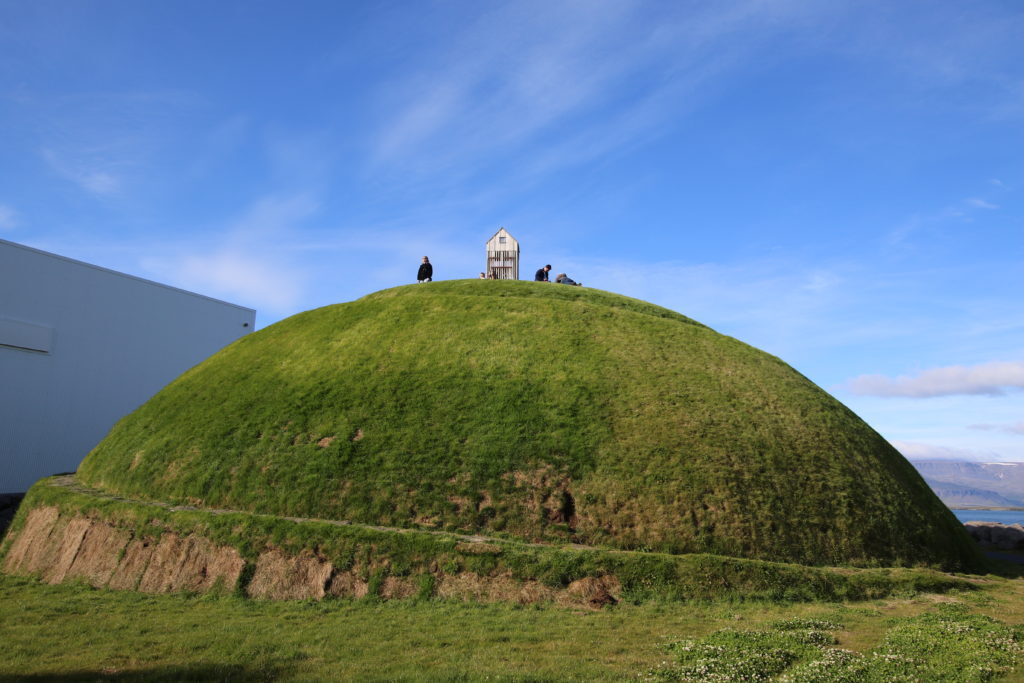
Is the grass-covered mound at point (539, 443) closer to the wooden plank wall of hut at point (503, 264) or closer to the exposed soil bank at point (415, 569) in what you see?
the exposed soil bank at point (415, 569)

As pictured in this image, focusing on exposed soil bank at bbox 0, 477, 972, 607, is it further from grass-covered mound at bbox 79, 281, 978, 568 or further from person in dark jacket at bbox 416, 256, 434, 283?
person in dark jacket at bbox 416, 256, 434, 283

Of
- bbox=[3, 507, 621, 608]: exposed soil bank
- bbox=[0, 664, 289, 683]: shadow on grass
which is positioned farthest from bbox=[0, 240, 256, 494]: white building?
bbox=[0, 664, 289, 683]: shadow on grass

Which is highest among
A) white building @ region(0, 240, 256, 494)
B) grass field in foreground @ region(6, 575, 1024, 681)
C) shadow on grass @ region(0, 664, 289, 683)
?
white building @ region(0, 240, 256, 494)

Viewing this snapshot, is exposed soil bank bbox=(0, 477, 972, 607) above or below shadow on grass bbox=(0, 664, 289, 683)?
above

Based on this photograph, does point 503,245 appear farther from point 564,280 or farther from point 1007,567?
point 1007,567

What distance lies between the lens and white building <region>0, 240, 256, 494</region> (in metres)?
38.7

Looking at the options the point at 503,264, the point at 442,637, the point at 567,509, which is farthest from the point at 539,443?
the point at 503,264

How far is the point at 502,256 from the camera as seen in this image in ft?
113

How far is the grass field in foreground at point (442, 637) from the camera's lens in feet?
34.6

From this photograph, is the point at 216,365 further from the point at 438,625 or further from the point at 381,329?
the point at 438,625

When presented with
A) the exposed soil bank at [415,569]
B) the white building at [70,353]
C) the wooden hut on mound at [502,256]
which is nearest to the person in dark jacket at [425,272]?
the wooden hut on mound at [502,256]

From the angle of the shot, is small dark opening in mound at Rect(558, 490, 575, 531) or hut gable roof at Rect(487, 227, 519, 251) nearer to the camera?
small dark opening in mound at Rect(558, 490, 575, 531)

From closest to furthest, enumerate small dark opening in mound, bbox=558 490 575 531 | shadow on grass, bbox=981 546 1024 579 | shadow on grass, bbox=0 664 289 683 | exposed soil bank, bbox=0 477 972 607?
shadow on grass, bbox=0 664 289 683
exposed soil bank, bbox=0 477 972 607
small dark opening in mound, bbox=558 490 575 531
shadow on grass, bbox=981 546 1024 579

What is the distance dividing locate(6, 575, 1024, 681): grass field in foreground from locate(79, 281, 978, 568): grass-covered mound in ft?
8.58
